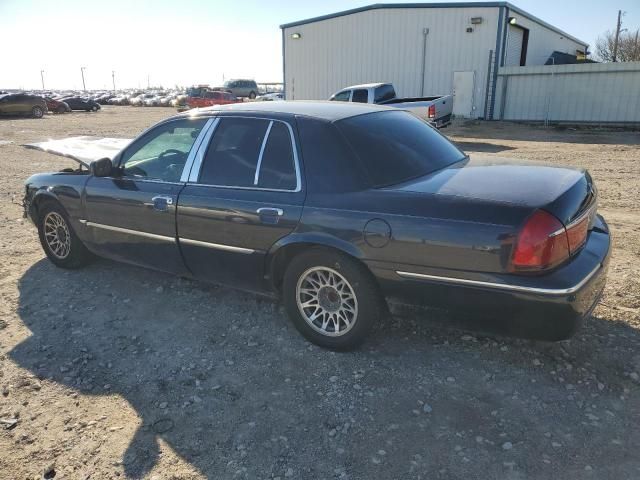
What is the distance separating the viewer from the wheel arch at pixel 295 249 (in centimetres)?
312

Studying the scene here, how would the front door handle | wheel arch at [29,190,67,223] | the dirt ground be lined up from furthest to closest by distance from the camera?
wheel arch at [29,190,67,223]
the front door handle
the dirt ground

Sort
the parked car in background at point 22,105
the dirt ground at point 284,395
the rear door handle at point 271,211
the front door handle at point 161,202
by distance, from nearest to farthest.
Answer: the dirt ground at point 284,395 < the rear door handle at point 271,211 < the front door handle at point 161,202 < the parked car in background at point 22,105

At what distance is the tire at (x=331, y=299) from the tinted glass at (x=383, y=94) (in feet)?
45.1

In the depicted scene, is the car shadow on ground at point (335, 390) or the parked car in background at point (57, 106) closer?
the car shadow on ground at point (335, 390)

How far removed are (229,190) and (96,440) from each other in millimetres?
1806

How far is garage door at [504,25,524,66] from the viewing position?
23.7 meters

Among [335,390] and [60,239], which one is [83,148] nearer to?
[60,239]

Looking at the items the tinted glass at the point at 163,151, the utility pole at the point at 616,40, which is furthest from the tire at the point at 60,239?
the utility pole at the point at 616,40

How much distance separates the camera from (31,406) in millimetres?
3021

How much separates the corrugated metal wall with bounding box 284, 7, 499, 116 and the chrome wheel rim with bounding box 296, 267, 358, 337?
882 inches

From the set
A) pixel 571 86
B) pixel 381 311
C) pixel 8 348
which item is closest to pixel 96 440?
pixel 8 348

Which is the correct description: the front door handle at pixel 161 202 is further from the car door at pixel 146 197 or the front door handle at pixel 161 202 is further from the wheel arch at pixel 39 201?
the wheel arch at pixel 39 201

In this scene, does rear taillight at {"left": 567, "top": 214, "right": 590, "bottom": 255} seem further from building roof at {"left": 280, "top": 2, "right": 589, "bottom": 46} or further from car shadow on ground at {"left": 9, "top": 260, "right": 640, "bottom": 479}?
building roof at {"left": 280, "top": 2, "right": 589, "bottom": 46}

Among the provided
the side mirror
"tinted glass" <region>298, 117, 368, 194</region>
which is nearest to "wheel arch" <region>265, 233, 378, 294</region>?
"tinted glass" <region>298, 117, 368, 194</region>
